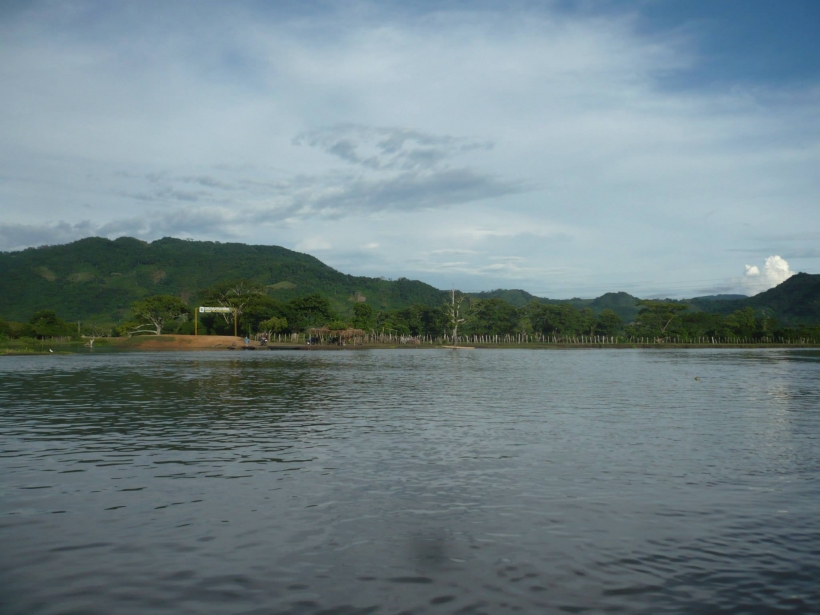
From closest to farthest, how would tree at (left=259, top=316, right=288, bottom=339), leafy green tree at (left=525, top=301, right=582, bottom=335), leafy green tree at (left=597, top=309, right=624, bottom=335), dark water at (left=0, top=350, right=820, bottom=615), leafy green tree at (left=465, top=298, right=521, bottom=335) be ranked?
dark water at (left=0, top=350, right=820, bottom=615) < tree at (left=259, top=316, right=288, bottom=339) < leafy green tree at (left=465, top=298, right=521, bottom=335) < leafy green tree at (left=525, top=301, right=582, bottom=335) < leafy green tree at (left=597, top=309, right=624, bottom=335)

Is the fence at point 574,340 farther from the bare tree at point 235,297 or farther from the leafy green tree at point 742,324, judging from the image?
the bare tree at point 235,297

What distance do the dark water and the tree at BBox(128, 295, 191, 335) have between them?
124013mm

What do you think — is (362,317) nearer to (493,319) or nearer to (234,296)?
(234,296)

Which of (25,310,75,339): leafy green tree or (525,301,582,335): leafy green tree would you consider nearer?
(25,310,75,339): leafy green tree

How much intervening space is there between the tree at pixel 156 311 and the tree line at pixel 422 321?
22 cm

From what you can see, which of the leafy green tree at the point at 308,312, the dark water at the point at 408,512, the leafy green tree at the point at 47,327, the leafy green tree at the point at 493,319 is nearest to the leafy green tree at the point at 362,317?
the leafy green tree at the point at 308,312

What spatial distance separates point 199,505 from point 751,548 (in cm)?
1023

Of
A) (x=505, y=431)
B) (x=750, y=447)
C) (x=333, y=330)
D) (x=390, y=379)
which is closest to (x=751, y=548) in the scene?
(x=750, y=447)

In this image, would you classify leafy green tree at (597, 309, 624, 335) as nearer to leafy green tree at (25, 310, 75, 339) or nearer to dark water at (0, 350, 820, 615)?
leafy green tree at (25, 310, 75, 339)

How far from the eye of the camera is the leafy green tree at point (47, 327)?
130 meters

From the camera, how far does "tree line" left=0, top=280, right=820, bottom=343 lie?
467 ft

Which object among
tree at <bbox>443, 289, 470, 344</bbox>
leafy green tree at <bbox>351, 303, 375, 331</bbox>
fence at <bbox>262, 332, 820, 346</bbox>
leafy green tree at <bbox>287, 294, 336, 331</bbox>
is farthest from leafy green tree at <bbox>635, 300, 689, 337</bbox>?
leafy green tree at <bbox>287, 294, 336, 331</bbox>

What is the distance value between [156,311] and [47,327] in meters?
22.5

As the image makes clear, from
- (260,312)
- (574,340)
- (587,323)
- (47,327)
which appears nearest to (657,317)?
(587,323)
